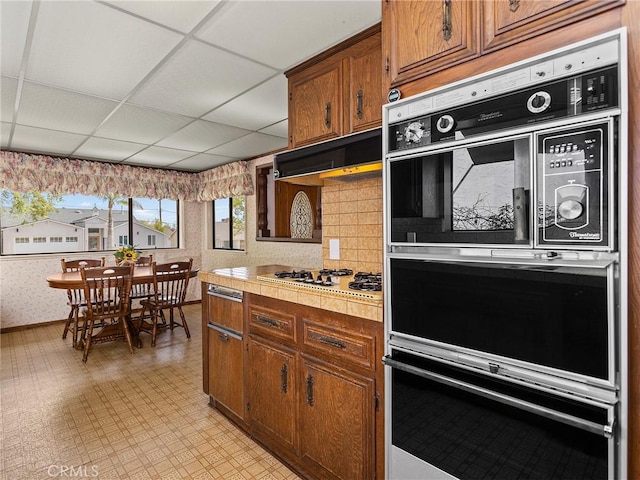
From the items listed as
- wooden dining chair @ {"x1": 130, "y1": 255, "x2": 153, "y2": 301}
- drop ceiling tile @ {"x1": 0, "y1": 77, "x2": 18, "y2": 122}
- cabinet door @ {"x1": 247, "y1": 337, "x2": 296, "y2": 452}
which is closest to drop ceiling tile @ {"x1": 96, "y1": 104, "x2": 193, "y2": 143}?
drop ceiling tile @ {"x1": 0, "y1": 77, "x2": 18, "y2": 122}

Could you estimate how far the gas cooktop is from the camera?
1588mm

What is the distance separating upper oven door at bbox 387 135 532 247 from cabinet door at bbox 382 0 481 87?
33 centimetres

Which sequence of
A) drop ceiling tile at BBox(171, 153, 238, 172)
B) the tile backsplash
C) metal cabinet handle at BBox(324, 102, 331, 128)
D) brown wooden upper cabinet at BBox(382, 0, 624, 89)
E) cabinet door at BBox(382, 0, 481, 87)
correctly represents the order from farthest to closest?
drop ceiling tile at BBox(171, 153, 238, 172)
the tile backsplash
metal cabinet handle at BBox(324, 102, 331, 128)
cabinet door at BBox(382, 0, 481, 87)
brown wooden upper cabinet at BBox(382, 0, 624, 89)

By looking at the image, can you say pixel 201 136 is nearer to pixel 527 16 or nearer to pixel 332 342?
pixel 332 342

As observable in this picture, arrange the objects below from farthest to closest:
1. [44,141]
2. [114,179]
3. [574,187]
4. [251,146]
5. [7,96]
A: [114,179] < [251,146] < [44,141] < [7,96] < [574,187]

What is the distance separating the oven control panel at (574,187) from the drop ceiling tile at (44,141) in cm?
445

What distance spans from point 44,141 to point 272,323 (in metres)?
3.94

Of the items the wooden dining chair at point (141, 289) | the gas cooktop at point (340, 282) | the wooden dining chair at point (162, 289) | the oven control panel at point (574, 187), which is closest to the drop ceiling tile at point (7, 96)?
the wooden dining chair at point (162, 289)

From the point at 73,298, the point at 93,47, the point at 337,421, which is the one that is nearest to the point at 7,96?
the point at 93,47

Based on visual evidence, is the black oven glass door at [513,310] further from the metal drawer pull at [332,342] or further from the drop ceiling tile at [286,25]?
the drop ceiling tile at [286,25]

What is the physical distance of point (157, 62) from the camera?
229 centimetres

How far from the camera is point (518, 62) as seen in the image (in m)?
1.04

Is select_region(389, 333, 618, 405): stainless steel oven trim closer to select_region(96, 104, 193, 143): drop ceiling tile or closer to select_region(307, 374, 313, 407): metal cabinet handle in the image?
select_region(307, 374, 313, 407): metal cabinet handle

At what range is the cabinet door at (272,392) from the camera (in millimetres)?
1907
